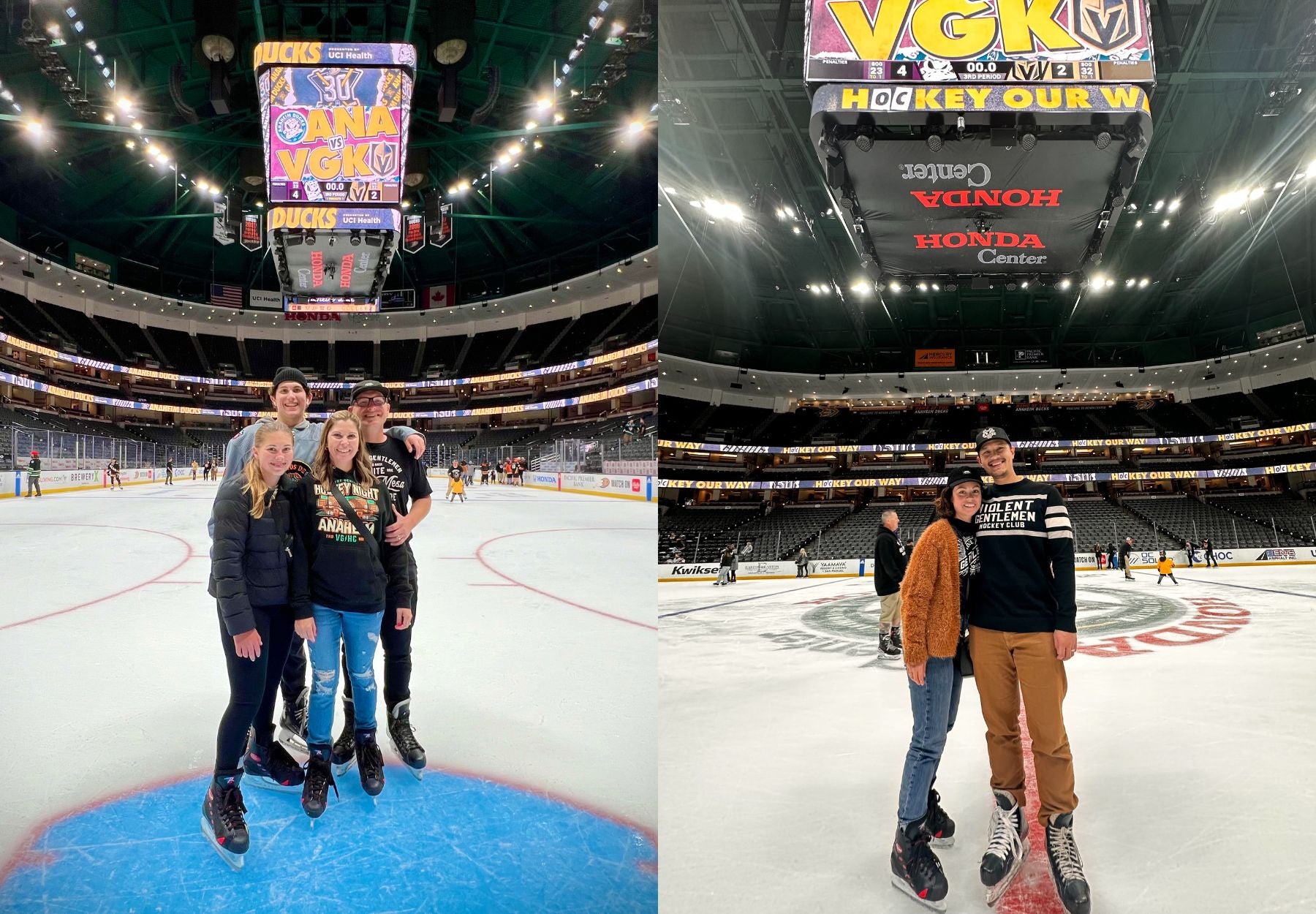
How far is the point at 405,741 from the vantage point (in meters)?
2.41

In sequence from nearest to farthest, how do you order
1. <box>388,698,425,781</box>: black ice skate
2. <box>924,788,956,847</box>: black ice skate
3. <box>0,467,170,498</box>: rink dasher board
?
1. <box>924,788,956,847</box>: black ice skate
2. <box>388,698,425,781</box>: black ice skate
3. <box>0,467,170,498</box>: rink dasher board

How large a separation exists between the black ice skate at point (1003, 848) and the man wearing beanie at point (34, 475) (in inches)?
746

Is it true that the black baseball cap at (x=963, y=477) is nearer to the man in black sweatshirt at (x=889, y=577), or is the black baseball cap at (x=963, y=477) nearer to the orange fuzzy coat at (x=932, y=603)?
the orange fuzzy coat at (x=932, y=603)

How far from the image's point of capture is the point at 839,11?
3.33 metres

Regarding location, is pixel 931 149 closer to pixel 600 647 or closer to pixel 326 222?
pixel 600 647

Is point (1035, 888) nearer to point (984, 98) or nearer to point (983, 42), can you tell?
point (984, 98)

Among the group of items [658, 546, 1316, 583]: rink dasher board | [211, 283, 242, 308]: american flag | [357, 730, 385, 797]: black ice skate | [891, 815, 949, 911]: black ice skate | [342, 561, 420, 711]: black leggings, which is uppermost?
[211, 283, 242, 308]: american flag

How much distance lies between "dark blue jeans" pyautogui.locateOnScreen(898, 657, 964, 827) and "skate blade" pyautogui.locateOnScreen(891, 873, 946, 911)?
15 cm

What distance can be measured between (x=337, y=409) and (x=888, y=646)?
5136 mm

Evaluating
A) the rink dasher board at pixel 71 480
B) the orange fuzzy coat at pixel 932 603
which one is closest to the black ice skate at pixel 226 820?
the orange fuzzy coat at pixel 932 603

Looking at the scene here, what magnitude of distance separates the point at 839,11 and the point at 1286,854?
12.4 ft

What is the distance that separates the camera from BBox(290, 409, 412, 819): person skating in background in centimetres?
221

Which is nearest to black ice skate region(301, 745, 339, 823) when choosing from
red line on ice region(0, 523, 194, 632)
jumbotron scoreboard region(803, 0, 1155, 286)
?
red line on ice region(0, 523, 194, 632)

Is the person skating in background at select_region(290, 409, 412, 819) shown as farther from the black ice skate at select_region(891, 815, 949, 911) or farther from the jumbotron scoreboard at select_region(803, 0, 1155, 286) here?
the jumbotron scoreboard at select_region(803, 0, 1155, 286)
